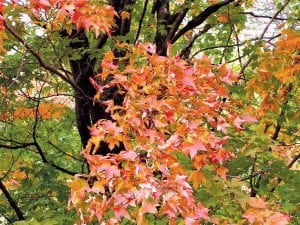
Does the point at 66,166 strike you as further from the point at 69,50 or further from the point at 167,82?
the point at 167,82

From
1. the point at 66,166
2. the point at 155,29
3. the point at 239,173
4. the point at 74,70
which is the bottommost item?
the point at 66,166

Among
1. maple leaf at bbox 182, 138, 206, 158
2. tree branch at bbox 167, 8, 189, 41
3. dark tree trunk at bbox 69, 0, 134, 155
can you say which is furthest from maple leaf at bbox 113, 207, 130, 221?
tree branch at bbox 167, 8, 189, 41

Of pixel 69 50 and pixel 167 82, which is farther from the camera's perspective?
pixel 69 50

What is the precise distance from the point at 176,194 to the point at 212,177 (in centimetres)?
75

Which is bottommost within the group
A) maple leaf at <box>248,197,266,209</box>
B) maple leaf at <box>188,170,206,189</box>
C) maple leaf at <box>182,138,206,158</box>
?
maple leaf at <box>248,197,266,209</box>

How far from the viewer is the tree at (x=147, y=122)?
2295 millimetres

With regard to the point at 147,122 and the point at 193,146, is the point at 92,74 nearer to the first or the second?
the point at 147,122

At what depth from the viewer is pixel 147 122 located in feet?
8.25

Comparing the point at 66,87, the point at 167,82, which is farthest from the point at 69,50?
the point at 167,82

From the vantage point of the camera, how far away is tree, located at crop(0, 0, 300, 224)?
2.29 metres

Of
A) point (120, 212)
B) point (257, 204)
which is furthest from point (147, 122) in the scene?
point (257, 204)

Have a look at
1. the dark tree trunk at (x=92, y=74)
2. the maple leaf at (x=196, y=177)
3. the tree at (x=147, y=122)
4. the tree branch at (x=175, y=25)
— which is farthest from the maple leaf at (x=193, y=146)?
the tree branch at (x=175, y=25)

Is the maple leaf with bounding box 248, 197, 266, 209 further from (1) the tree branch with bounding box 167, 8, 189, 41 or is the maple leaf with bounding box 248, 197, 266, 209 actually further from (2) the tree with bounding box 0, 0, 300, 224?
(1) the tree branch with bounding box 167, 8, 189, 41

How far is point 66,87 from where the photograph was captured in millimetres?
4801
